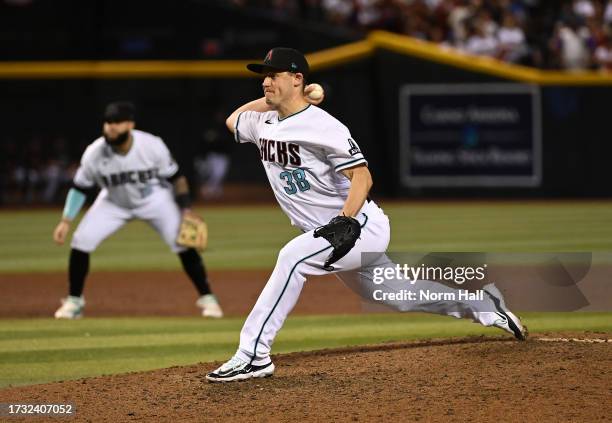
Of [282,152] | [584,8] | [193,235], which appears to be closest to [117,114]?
[193,235]

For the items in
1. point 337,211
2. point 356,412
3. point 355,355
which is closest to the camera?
point 356,412

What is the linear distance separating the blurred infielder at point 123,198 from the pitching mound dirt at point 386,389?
261 centimetres

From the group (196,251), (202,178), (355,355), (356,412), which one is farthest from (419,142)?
(356,412)

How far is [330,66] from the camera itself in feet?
63.7

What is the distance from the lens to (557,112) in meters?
18.8

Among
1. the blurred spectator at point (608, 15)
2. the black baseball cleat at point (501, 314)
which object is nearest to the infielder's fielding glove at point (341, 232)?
the black baseball cleat at point (501, 314)

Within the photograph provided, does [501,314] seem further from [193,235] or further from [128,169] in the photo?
[128,169]

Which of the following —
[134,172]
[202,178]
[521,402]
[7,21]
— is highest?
[7,21]

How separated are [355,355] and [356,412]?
1.28m

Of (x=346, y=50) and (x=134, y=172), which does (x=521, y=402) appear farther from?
(x=346, y=50)

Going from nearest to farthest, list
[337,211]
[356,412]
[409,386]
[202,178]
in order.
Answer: [356,412], [409,386], [337,211], [202,178]

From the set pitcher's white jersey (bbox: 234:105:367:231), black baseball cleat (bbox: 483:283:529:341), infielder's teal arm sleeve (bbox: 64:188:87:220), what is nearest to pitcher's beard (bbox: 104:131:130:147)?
infielder's teal arm sleeve (bbox: 64:188:87:220)

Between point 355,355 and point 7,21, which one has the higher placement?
point 7,21

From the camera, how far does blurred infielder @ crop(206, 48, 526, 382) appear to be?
5.27 meters
